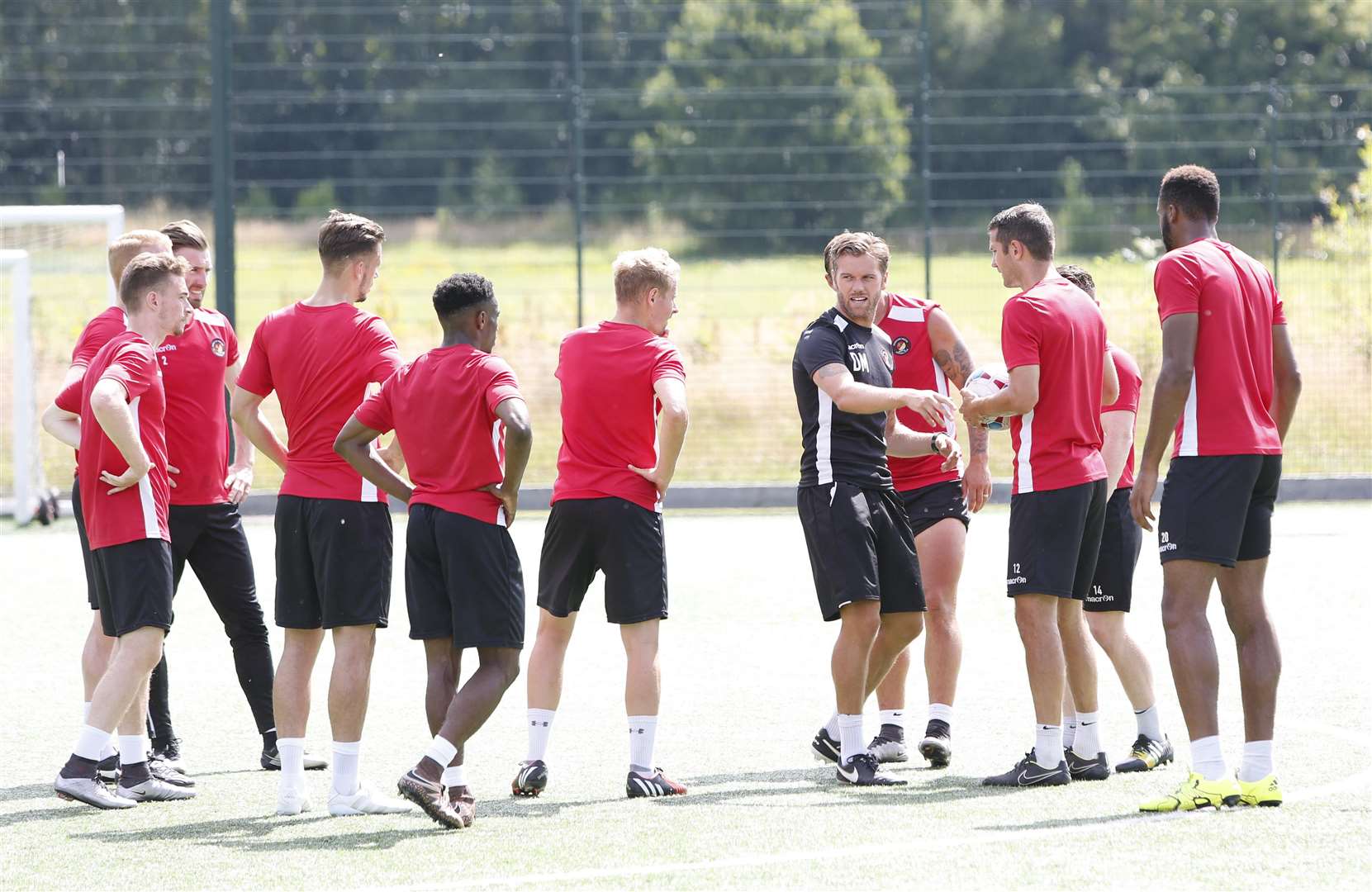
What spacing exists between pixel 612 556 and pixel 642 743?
0.67 m

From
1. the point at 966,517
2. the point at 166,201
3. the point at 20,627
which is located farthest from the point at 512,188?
the point at 966,517

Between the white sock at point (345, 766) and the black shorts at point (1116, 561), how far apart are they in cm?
279

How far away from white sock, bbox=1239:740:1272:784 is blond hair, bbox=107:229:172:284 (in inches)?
165

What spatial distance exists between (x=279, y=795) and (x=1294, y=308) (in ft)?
52.7

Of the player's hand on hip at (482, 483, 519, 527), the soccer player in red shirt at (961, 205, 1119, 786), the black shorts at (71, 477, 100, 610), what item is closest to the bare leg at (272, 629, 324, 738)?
the black shorts at (71, 477, 100, 610)

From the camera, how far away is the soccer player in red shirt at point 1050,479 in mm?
6047

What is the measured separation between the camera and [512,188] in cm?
2594

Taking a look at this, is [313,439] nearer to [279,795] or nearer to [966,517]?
[279,795]

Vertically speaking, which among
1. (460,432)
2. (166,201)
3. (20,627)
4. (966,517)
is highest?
(166,201)

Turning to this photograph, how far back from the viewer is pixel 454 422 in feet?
18.8

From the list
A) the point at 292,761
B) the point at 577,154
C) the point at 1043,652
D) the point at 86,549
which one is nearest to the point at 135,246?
the point at 86,549

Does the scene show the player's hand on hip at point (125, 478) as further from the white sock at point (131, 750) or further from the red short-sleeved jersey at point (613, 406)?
the red short-sleeved jersey at point (613, 406)

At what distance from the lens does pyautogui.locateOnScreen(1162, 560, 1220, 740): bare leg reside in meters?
5.60

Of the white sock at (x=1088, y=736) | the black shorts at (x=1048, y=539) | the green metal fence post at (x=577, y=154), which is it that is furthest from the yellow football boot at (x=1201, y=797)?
the green metal fence post at (x=577, y=154)
